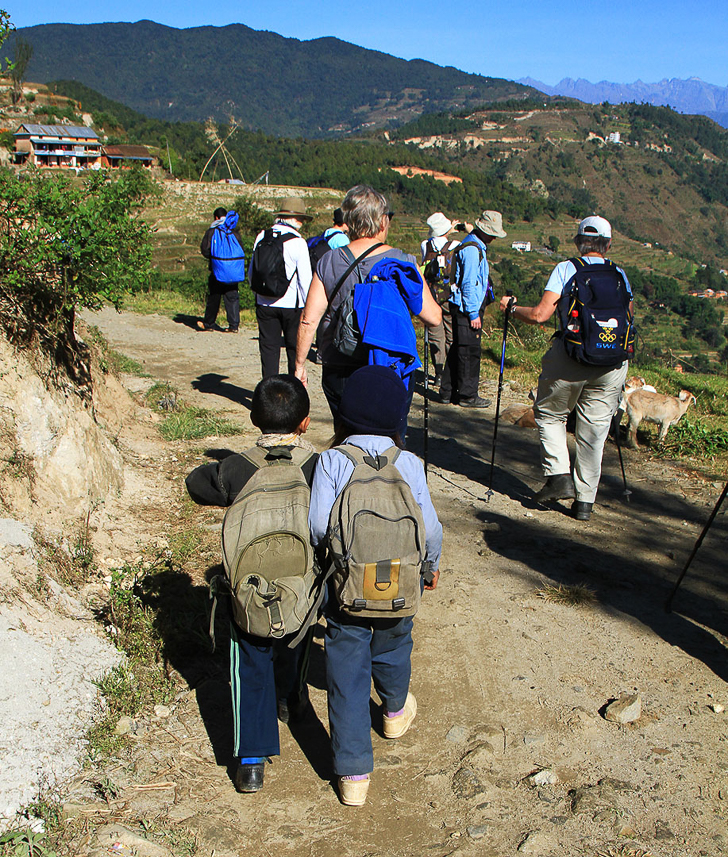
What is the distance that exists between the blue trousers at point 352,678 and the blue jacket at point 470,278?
472 cm

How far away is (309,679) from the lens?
3055mm

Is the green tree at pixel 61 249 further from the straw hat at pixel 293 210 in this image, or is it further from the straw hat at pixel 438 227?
the straw hat at pixel 438 227

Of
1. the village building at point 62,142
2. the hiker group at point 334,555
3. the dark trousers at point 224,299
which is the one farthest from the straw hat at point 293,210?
the village building at point 62,142

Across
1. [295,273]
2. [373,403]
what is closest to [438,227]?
[295,273]

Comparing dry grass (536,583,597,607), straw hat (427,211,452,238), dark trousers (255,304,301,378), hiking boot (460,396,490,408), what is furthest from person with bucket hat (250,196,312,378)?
dry grass (536,583,597,607)

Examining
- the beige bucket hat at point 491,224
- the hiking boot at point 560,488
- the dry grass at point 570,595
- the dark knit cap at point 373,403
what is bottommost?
the dry grass at point 570,595

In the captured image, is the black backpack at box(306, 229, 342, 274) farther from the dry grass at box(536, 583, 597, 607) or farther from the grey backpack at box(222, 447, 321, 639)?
the grey backpack at box(222, 447, 321, 639)

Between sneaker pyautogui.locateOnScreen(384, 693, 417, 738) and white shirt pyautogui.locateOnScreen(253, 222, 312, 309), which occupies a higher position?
white shirt pyautogui.locateOnScreen(253, 222, 312, 309)

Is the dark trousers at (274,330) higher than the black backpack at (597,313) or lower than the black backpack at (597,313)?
lower

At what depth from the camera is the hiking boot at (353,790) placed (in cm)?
228

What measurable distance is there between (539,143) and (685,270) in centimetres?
7014

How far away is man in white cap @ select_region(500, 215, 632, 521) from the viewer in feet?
13.7

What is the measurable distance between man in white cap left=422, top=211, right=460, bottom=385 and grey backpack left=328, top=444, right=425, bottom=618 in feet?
16.7

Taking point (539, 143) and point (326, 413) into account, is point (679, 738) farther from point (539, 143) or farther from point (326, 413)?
point (539, 143)
